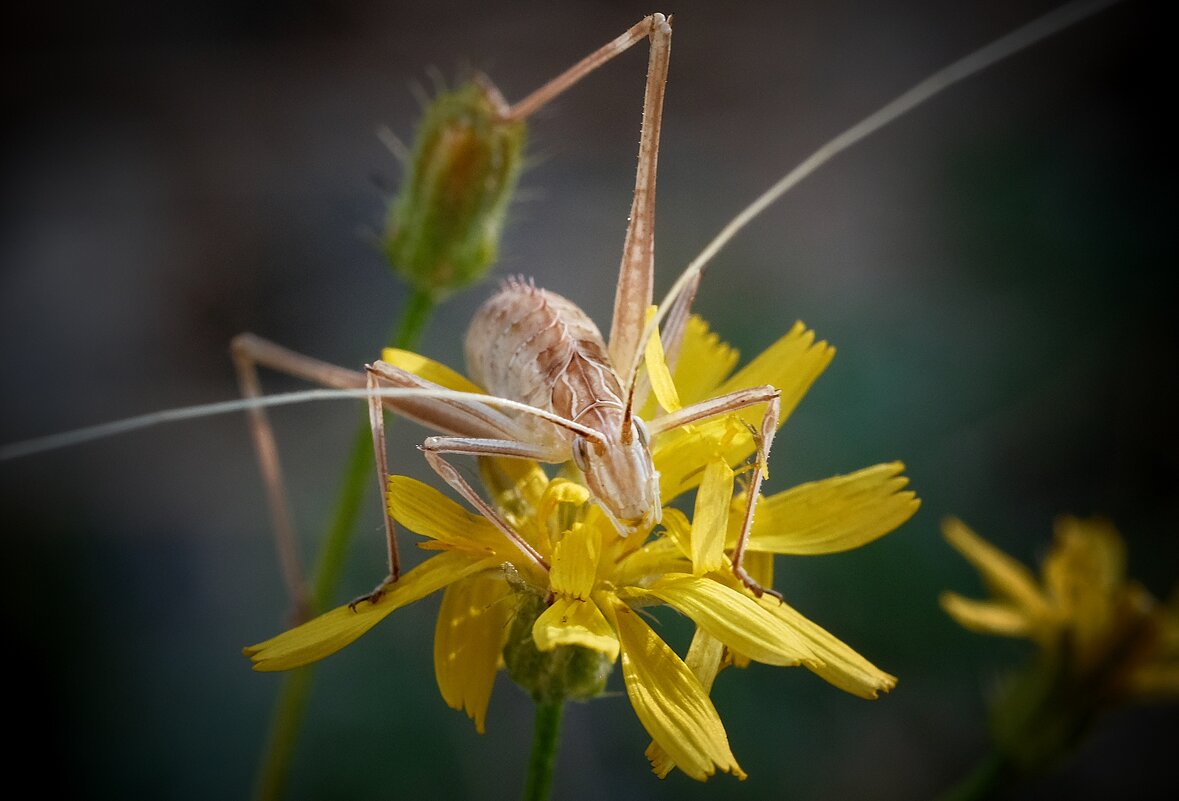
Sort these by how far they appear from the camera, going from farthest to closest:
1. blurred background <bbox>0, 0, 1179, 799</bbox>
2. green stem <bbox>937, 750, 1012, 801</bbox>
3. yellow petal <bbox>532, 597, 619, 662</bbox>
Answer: blurred background <bbox>0, 0, 1179, 799</bbox>, green stem <bbox>937, 750, 1012, 801</bbox>, yellow petal <bbox>532, 597, 619, 662</bbox>

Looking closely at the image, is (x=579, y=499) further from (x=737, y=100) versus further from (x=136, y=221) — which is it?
(x=737, y=100)

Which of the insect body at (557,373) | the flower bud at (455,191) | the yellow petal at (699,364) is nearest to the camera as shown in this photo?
the insect body at (557,373)

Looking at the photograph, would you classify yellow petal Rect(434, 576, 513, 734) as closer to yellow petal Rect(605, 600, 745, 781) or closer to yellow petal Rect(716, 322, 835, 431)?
yellow petal Rect(605, 600, 745, 781)

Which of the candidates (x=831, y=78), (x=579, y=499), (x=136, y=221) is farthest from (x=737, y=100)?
(x=579, y=499)

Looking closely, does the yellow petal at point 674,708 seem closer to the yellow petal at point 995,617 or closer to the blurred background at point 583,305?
the yellow petal at point 995,617

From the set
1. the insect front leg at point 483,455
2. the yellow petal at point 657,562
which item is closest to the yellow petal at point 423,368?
the insect front leg at point 483,455

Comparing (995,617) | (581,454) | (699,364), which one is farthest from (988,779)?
(581,454)

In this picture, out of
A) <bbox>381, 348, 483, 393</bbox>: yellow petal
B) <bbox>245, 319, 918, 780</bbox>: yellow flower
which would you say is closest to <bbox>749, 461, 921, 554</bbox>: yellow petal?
<bbox>245, 319, 918, 780</bbox>: yellow flower
